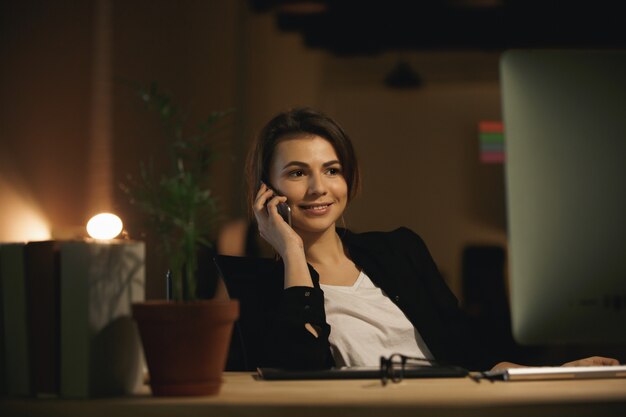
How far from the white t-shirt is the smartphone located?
206mm

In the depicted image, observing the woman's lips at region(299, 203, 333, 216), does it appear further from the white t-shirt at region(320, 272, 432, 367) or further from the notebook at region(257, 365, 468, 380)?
the notebook at region(257, 365, 468, 380)

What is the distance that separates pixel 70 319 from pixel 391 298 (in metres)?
1.10

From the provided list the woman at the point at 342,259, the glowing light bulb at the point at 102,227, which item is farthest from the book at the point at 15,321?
the glowing light bulb at the point at 102,227

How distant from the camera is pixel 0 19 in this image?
2750mm

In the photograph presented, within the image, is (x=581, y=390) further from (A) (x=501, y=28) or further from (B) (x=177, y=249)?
(A) (x=501, y=28)

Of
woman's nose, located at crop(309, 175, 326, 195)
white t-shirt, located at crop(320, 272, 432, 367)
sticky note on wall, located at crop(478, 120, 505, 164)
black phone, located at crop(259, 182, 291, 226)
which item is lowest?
white t-shirt, located at crop(320, 272, 432, 367)

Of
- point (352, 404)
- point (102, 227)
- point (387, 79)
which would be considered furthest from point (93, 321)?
point (387, 79)

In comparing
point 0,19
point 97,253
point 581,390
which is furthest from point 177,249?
point 0,19

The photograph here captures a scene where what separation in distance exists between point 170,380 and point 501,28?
14.2 feet

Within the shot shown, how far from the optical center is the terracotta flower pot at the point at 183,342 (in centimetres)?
95

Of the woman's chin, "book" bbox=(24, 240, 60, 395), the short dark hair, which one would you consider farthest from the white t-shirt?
"book" bbox=(24, 240, 60, 395)

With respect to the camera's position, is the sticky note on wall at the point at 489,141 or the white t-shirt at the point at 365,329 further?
the sticky note on wall at the point at 489,141

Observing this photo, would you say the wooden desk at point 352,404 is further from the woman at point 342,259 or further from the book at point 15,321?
the woman at point 342,259

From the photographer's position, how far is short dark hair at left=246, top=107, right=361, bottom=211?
6.81 ft
